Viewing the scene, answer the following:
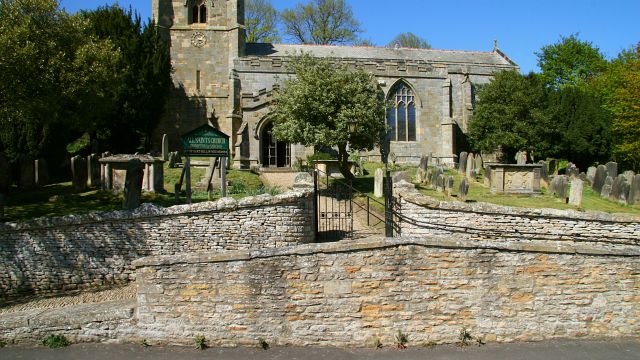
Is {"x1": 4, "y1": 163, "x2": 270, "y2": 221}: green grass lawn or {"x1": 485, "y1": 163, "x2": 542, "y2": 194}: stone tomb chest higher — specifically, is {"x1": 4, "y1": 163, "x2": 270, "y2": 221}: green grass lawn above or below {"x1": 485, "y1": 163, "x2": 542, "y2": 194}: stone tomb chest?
below

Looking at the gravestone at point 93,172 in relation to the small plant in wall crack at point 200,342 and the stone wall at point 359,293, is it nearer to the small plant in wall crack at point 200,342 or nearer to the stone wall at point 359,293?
the stone wall at point 359,293

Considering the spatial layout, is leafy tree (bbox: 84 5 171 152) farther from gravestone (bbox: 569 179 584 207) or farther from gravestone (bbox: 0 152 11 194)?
gravestone (bbox: 569 179 584 207)

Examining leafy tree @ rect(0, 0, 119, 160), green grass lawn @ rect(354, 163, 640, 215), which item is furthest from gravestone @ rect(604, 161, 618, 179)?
leafy tree @ rect(0, 0, 119, 160)

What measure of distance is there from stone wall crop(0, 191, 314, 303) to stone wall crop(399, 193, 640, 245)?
4.41 m

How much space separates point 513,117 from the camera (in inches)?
1139

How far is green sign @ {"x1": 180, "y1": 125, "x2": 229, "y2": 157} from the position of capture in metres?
13.5

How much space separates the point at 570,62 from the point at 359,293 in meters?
41.8

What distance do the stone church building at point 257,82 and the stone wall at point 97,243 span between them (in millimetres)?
17095

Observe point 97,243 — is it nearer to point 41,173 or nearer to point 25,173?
point 25,173

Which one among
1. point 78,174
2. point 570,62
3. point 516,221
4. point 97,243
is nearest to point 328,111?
point 516,221

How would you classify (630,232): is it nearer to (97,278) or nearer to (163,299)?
(163,299)

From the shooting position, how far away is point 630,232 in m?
11.9

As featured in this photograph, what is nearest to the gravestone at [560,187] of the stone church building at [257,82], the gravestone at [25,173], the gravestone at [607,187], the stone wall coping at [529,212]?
the gravestone at [607,187]

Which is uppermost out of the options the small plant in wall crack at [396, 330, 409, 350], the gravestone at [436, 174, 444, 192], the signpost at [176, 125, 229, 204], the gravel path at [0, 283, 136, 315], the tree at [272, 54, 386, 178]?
the tree at [272, 54, 386, 178]
